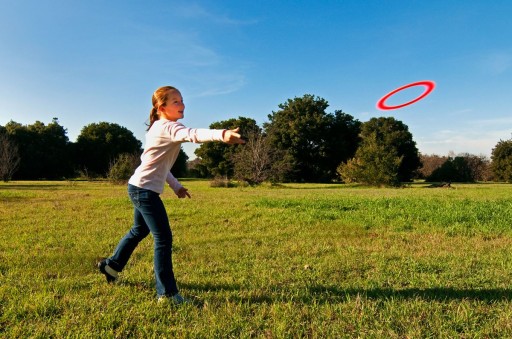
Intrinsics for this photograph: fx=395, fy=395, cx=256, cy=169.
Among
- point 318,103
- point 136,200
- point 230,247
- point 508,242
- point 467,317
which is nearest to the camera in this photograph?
point 467,317

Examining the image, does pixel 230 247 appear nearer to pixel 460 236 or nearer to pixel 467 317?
pixel 467 317

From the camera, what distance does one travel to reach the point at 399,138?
2314 inches

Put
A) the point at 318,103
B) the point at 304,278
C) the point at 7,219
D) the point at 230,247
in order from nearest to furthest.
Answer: the point at 304,278 → the point at 230,247 → the point at 7,219 → the point at 318,103

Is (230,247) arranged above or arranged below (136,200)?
below

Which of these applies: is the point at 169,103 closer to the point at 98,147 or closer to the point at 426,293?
the point at 426,293

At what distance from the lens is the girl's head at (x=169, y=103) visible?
3.98 m

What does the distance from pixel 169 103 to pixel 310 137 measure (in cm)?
5142

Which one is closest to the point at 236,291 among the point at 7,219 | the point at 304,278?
the point at 304,278

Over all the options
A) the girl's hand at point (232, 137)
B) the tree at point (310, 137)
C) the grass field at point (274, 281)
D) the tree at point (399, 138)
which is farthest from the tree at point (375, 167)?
the girl's hand at point (232, 137)

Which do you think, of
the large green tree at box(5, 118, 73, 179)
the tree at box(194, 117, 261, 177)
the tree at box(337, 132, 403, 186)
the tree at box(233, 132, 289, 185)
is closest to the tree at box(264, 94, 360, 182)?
the tree at box(194, 117, 261, 177)

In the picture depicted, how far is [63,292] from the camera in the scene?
13.6 ft

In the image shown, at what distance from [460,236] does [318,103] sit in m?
49.9

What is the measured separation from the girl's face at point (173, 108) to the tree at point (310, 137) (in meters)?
48.4

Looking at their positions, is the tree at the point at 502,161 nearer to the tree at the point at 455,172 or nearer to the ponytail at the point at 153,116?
the tree at the point at 455,172
